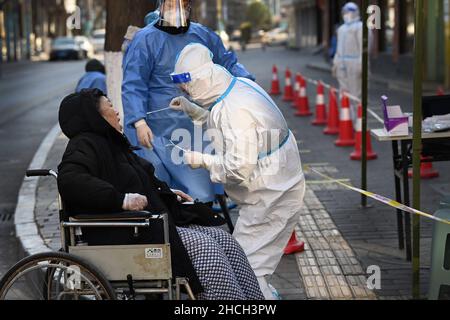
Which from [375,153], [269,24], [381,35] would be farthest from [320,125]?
[269,24]

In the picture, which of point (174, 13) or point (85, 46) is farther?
point (85, 46)

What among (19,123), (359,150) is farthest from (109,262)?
(19,123)

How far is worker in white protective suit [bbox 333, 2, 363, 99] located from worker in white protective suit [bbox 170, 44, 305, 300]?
31.7 feet

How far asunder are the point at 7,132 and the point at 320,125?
5583 millimetres

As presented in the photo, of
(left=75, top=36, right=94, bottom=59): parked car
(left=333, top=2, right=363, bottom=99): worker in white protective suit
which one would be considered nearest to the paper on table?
(left=333, top=2, right=363, bottom=99): worker in white protective suit

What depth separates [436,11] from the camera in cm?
2220

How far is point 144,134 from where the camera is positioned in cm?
622

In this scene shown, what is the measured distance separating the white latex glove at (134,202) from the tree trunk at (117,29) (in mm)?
5022

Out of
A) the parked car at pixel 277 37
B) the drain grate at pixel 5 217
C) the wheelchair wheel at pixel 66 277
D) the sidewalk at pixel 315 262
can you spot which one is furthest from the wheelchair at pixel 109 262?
the parked car at pixel 277 37

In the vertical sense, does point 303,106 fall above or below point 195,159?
below

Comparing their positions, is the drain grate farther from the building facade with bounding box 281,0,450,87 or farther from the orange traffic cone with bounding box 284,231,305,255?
the building facade with bounding box 281,0,450,87

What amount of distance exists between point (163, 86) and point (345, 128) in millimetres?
6099

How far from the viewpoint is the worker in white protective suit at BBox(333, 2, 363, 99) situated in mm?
14750

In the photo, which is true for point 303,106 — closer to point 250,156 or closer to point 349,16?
point 349,16
